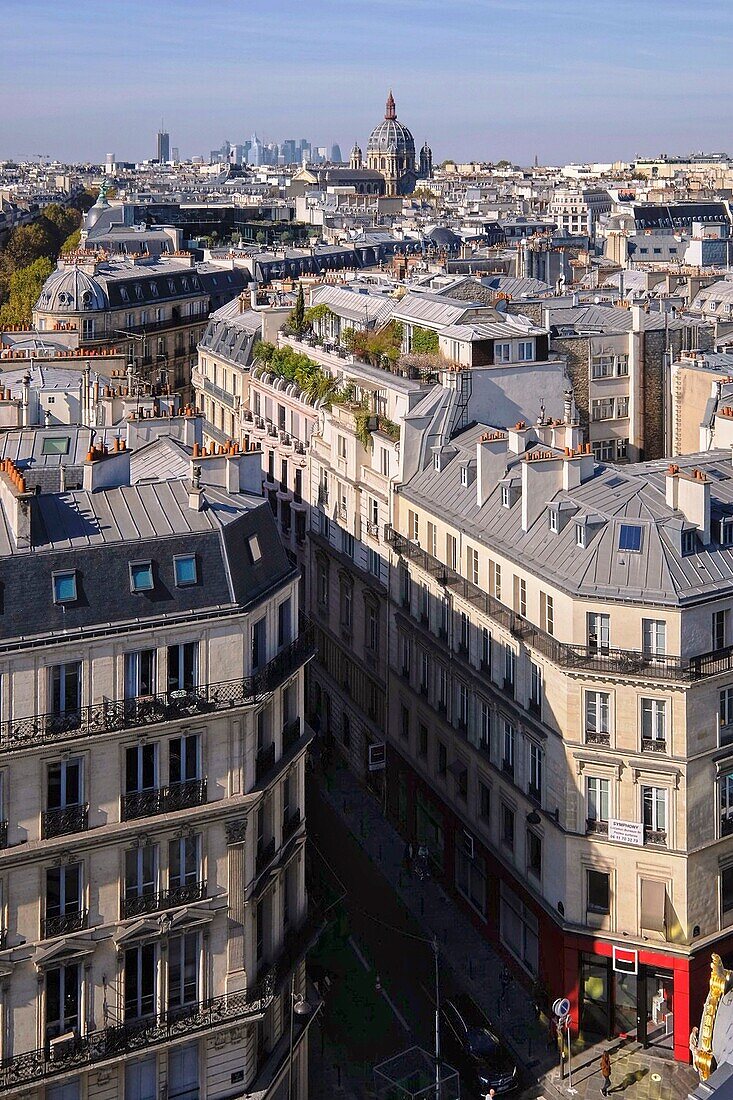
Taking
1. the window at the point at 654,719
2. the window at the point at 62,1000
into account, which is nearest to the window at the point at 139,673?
the window at the point at 62,1000

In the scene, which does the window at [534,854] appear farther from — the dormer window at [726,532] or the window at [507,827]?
the dormer window at [726,532]

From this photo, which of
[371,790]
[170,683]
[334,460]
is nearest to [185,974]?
[170,683]

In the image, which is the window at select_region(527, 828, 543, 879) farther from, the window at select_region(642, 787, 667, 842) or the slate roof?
the slate roof

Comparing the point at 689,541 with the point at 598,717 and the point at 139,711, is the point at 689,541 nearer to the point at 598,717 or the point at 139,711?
the point at 598,717

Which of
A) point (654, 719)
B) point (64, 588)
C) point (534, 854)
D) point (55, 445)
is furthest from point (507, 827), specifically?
point (64, 588)

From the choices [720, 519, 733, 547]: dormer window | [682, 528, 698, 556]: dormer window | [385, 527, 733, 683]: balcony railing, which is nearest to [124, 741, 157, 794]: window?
[385, 527, 733, 683]: balcony railing

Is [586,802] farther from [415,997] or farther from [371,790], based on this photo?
[371,790]

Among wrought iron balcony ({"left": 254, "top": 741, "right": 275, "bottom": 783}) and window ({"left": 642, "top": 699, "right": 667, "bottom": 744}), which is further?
window ({"left": 642, "top": 699, "right": 667, "bottom": 744})
